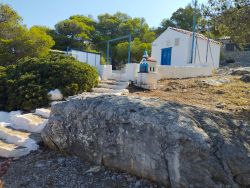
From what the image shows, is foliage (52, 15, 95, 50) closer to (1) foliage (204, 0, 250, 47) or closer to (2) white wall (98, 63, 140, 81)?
(2) white wall (98, 63, 140, 81)

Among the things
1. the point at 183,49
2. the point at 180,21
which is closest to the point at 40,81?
the point at 183,49

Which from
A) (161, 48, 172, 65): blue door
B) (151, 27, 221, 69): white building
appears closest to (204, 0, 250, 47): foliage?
(151, 27, 221, 69): white building

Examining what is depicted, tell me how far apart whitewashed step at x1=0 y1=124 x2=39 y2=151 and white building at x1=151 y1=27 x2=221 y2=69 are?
13128mm

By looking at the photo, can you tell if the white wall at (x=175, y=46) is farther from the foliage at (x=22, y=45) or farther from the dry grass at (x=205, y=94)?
the foliage at (x=22, y=45)

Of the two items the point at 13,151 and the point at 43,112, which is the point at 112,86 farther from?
the point at 13,151

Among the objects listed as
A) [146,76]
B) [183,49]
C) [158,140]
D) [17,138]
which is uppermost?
[183,49]

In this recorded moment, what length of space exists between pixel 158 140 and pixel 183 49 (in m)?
16.3

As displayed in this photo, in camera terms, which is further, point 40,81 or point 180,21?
point 180,21

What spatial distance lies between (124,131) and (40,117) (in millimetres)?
3975

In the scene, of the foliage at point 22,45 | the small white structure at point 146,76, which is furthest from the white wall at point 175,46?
the small white structure at point 146,76

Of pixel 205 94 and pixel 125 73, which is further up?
pixel 125 73

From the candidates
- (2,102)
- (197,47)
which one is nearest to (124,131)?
(2,102)

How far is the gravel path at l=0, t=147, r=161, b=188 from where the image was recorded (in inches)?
204

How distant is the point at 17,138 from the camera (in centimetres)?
723
